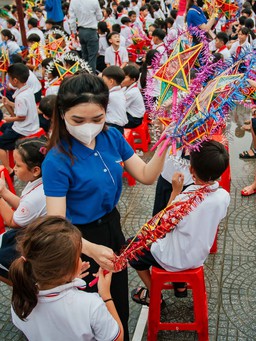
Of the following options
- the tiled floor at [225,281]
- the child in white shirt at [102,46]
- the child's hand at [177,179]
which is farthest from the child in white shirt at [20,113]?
the child in white shirt at [102,46]

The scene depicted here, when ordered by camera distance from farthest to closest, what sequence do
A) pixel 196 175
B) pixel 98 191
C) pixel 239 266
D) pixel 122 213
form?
pixel 122 213 < pixel 239 266 < pixel 196 175 < pixel 98 191

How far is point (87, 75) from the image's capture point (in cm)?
222

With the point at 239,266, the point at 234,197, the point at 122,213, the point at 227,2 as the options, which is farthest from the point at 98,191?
the point at 227,2

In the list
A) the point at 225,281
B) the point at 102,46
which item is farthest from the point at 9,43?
the point at 225,281

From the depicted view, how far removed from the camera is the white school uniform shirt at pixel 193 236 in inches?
99.1

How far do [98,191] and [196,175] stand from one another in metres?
0.68

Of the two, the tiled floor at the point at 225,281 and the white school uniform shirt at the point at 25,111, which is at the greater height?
the white school uniform shirt at the point at 25,111

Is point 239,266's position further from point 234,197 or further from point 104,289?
point 104,289

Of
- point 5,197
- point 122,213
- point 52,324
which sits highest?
point 52,324

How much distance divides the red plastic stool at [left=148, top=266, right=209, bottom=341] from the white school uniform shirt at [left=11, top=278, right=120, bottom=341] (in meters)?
0.99

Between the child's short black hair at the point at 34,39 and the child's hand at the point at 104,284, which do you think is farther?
the child's short black hair at the point at 34,39

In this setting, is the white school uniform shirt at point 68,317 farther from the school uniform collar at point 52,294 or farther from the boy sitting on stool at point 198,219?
the boy sitting on stool at point 198,219

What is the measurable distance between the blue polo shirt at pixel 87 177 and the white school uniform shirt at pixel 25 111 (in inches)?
123

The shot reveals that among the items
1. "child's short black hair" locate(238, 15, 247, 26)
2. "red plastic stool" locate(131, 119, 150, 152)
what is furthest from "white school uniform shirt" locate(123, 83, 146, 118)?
"child's short black hair" locate(238, 15, 247, 26)
